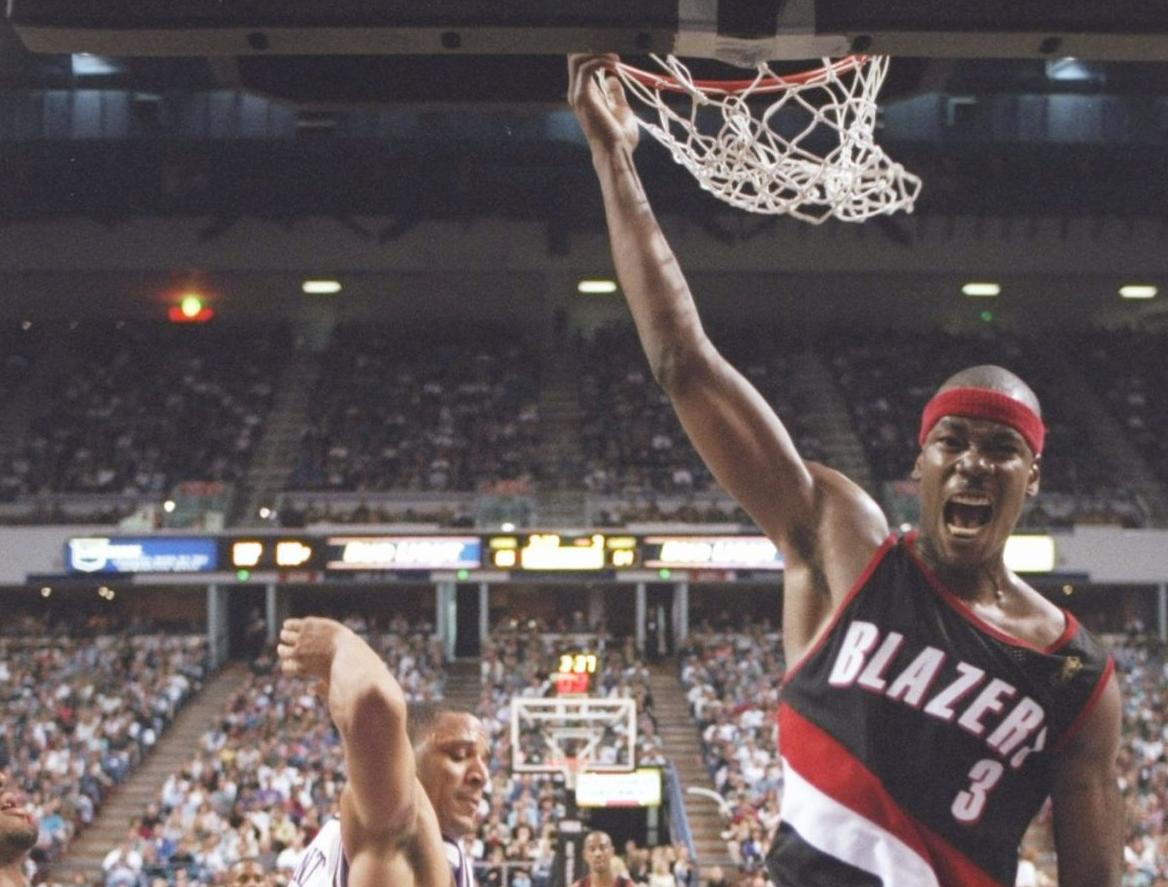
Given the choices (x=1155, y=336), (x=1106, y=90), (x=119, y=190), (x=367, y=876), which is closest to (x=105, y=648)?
(x=119, y=190)

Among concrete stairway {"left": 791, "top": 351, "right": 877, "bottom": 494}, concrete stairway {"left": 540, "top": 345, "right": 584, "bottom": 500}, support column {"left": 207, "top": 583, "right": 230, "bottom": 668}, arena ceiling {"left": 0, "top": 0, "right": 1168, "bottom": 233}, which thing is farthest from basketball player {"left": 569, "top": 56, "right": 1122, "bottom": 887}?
concrete stairway {"left": 540, "top": 345, "right": 584, "bottom": 500}

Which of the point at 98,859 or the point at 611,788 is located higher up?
the point at 611,788

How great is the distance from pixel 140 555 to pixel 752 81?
1751cm

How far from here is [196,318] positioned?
30.1 m

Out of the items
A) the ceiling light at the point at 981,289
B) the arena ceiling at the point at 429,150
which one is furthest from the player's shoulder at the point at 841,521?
the ceiling light at the point at 981,289

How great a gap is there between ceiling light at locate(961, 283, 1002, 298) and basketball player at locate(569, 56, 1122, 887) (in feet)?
88.6

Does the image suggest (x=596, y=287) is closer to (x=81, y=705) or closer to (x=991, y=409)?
(x=81, y=705)

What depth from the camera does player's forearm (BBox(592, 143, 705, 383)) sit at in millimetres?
2359

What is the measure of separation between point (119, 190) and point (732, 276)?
9.94 m

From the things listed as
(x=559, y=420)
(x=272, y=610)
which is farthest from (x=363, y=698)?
(x=559, y=420)

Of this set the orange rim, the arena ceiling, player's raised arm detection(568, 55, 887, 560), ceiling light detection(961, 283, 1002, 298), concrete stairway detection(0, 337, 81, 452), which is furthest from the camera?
ceiling light detection(961, 283, 1002, 298)

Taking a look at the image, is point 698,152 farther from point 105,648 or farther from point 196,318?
point 196,318

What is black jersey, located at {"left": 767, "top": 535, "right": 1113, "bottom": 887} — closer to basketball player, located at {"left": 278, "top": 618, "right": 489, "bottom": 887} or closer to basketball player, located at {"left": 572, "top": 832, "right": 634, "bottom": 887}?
basketball player, located at {"left": 278, "top": 618, "right": 489, "bottom": 887}

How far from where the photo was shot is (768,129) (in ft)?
15.8
